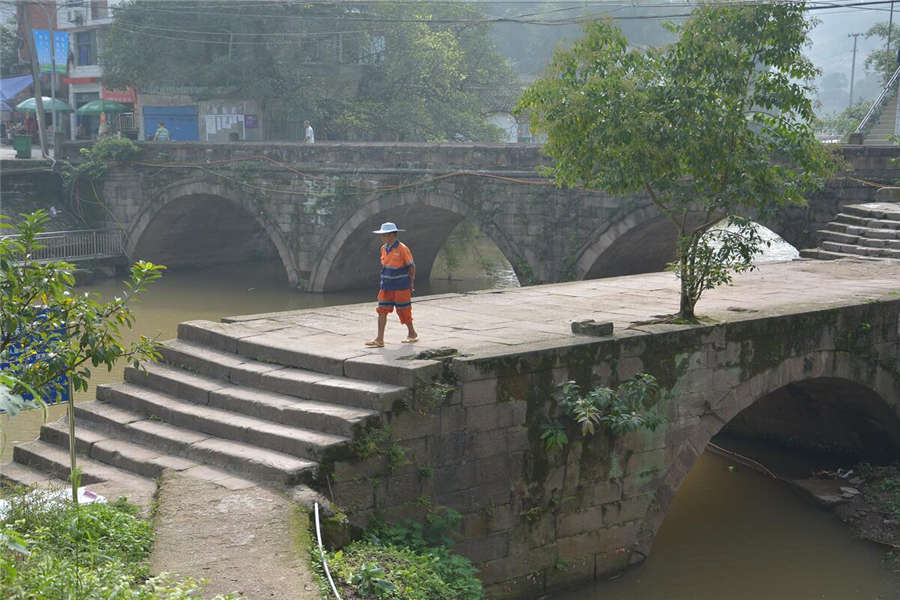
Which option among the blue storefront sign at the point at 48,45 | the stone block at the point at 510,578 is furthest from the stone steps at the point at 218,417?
the blue storefront sign at the point at 48,45

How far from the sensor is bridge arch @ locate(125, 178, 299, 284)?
2547 cm

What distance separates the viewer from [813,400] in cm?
1315

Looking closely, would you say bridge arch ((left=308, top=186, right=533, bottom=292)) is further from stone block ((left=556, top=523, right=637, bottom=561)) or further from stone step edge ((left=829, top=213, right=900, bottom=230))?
stone block ((left=556, top=523, right=637, bottom=561))

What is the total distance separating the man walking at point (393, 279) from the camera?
8.82 meters

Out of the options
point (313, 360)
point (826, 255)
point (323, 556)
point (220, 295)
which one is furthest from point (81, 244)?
point (323, 556)

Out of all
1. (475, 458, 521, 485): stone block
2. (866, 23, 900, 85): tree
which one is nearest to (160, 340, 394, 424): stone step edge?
(475, 458, 521, 485): stone block

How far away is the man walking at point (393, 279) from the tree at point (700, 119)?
7.95 ft

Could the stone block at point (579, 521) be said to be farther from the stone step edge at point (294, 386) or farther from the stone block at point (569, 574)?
the stone step edge at point (294, 386)

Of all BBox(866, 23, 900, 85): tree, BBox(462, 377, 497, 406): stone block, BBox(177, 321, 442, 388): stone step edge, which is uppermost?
BBox(866, 23, 900, 85): tree

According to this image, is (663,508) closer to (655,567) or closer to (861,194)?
(655,567)

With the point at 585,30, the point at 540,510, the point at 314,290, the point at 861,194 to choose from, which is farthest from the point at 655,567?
the point at 314,290

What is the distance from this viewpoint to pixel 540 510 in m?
9.01

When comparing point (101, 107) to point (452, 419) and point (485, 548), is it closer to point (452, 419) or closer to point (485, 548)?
point (452, 419)

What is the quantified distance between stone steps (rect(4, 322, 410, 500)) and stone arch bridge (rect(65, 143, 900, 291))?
1107 cm
